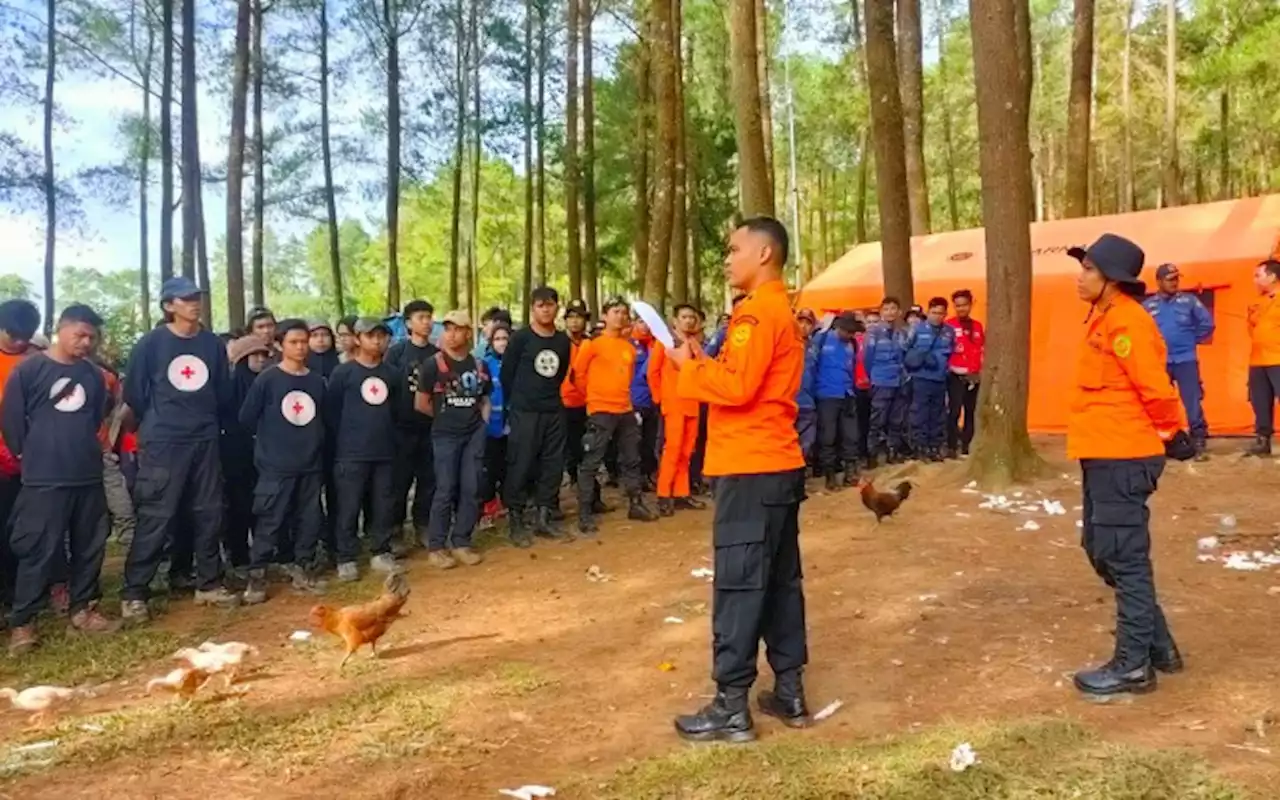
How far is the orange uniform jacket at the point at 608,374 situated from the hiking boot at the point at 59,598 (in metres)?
4.18

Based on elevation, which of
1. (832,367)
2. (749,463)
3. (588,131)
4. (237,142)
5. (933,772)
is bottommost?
(933,772)

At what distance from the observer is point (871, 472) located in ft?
35.9

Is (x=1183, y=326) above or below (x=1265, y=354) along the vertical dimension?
above

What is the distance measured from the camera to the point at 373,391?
7426 millimetres

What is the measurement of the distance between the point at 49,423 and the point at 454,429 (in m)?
2.62

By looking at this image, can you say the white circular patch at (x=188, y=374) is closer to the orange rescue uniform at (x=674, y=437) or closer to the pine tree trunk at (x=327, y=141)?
the orange rescue uniform at (x=674, y=437)

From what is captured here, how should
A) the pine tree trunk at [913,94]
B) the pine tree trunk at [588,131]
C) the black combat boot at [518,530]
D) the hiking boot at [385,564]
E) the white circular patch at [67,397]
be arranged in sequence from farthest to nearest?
the pine tree trunk at [588,131] → the pine tree trunk at [913,94] → the black combat boot at [518,530] → the hiking boot at [385,564] → the white circular patch at [67,397]

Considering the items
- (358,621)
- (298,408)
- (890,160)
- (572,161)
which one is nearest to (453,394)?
(298,408)

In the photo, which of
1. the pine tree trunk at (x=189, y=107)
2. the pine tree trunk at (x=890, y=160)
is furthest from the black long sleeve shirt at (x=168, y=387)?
the pine tree trunk at (x=189, y=107)

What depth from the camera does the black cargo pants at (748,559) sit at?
408cm

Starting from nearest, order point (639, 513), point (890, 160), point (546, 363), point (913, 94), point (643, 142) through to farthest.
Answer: point (546, 363) < point (639, 513) < point (890, 160) < point (913, 94) < point (643, 142)

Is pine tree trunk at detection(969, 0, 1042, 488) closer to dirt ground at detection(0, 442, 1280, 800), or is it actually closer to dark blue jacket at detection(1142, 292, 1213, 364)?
dirt ground at detection(0, 442, 1280, 800)

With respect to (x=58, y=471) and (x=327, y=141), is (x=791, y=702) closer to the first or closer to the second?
(x=58, y=471)

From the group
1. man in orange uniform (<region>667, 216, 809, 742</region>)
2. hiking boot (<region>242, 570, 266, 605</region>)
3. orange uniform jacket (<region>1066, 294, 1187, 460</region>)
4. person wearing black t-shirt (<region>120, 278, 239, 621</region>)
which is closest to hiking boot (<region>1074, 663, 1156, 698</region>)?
orange uniform jacket (<region>1066, 294, 1187, 460</region>)
